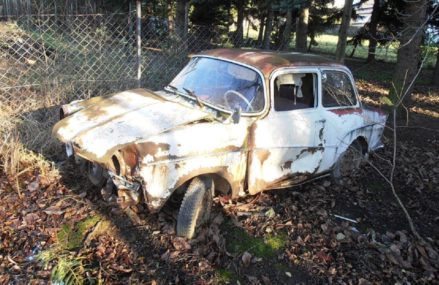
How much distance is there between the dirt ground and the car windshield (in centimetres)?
117

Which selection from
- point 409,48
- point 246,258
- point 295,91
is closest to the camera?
point 246,258

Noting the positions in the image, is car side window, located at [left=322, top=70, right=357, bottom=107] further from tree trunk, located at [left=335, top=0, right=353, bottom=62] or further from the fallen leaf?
tree trunk, located at [left=335, top=0, right=353, bottom=62]

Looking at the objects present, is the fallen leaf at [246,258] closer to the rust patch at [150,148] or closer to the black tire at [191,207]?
the black tire at [191,207]

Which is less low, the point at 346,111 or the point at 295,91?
the point at 295,91

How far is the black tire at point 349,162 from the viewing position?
18.6 ft

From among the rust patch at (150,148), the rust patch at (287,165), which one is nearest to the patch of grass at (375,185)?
the rust patch at (287,165)

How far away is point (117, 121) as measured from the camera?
3.96 metres

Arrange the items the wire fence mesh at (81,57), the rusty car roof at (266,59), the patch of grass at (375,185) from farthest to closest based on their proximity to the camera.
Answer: the wire fence mesh at (81,57), the patch of grass at (375,185), the rusty car roof at (266,59)

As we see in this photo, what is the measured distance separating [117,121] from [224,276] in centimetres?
172

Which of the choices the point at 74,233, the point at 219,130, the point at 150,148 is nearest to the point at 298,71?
the point at 219,130

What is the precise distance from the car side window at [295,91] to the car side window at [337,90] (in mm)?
191

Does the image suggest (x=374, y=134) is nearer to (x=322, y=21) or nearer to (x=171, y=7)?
(x=171, y=7)

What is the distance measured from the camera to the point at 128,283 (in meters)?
3.45

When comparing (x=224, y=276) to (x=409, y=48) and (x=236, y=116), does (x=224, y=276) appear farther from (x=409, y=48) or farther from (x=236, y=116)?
(x=409, y=48)
